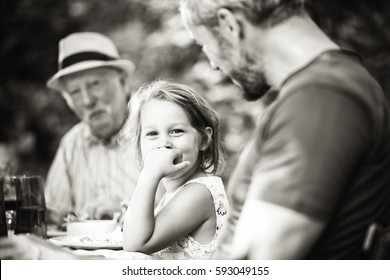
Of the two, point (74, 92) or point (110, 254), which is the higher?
point (74, 92)

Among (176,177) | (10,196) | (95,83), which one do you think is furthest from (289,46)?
(95,83)

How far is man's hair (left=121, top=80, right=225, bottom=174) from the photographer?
4.57 feet

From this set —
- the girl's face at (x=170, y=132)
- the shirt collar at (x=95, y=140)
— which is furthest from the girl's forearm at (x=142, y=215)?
the shirt collar at (x=95, y=140)

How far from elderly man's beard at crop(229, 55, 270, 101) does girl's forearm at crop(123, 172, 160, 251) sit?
27 cm

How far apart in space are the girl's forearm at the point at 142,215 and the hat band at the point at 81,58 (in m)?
0.88

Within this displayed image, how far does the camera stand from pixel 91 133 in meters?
2.13

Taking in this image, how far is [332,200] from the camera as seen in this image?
101cm

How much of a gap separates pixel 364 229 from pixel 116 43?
1231 millimetres

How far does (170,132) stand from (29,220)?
47 centimetres

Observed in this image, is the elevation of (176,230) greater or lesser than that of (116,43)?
lesser

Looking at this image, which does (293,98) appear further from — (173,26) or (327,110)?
(173,26)

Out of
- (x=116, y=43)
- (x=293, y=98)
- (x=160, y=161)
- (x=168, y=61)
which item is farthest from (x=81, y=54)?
(x=293, y=98)

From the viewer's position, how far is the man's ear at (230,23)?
1.14 meters

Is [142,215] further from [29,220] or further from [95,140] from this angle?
[95,140]
